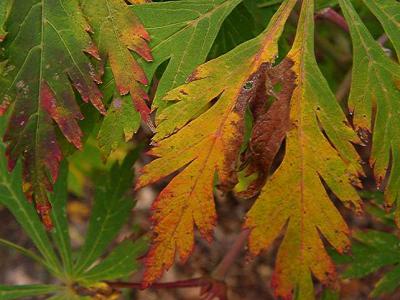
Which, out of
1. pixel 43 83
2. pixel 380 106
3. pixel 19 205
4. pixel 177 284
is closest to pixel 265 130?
pixel 380 106

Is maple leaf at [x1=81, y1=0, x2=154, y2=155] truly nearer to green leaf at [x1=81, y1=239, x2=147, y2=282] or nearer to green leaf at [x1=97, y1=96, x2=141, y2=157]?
green leaf at [x1=97, y1=96, x2=141, y2=157]

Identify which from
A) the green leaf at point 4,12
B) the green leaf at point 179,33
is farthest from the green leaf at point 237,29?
the green leaf at point 4,12

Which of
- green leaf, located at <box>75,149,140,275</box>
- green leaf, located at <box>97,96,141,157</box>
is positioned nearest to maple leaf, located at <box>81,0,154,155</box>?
green leaf, located at <box>97,96,141,157</box>

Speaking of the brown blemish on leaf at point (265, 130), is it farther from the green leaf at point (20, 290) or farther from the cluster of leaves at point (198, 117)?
the green leaf at point (20, 290)

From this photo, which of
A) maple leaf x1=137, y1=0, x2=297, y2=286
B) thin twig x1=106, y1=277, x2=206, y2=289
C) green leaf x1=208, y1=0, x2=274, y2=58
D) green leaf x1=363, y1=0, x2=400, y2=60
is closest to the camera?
maple leaf x1=137, y1=0, x2=297, y2=286

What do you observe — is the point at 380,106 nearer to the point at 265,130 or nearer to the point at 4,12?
the point at 265,130

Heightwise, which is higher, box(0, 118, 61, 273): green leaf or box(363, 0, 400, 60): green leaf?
box(363, 0, 400, 60): green leaf
